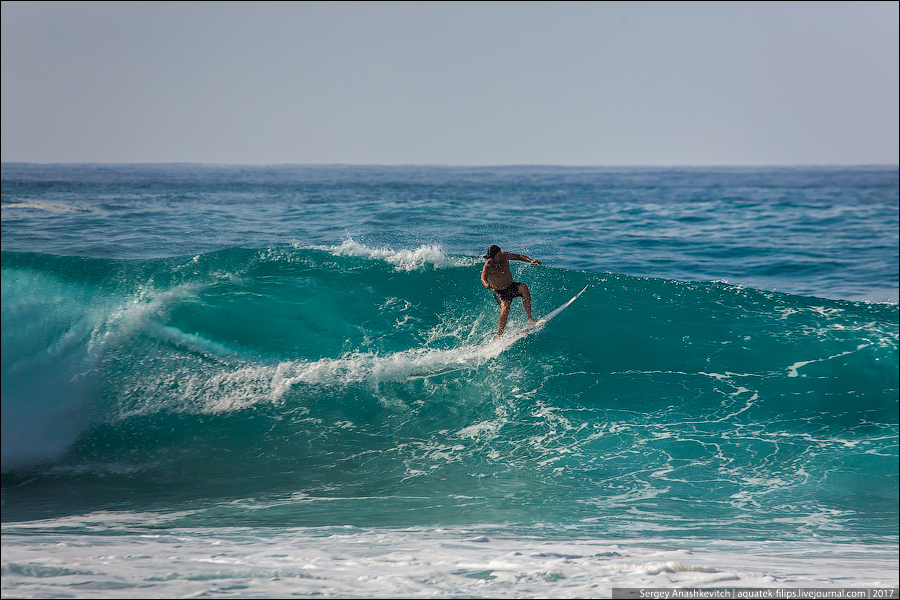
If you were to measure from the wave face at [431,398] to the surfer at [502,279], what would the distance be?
548 millimetres

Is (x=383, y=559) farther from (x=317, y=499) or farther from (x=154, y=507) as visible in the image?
(x=154, y=507)

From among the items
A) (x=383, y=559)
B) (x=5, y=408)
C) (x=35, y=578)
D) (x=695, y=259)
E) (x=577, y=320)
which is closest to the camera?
(x=35, y=578)

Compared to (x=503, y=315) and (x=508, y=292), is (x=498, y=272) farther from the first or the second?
(x=503, y=315)

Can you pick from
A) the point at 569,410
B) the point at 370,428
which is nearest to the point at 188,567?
the point at 370,428

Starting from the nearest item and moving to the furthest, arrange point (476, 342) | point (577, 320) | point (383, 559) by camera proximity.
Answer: point (383, 559)
point (476, 342)
point (577, 320)

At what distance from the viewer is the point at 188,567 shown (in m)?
4.58

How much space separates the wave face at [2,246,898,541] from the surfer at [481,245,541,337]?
0.55 metres

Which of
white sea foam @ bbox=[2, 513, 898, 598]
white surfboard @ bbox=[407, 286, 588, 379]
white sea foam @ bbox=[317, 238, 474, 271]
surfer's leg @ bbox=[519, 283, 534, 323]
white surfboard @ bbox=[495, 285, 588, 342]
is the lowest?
white sea foam @ bbox=[2, 513, 898, 598]

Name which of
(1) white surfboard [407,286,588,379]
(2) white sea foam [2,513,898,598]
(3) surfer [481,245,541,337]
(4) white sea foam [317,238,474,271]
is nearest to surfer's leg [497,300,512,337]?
(3) surfer [481,245,541,337]

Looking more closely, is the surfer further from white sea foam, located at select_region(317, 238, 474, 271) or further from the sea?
white sea foam, located at select_region(317, 238, 474, 271)

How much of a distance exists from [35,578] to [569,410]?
20.9 ft

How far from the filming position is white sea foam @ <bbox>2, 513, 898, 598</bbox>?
427 centimetres

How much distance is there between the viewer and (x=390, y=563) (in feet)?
15.8

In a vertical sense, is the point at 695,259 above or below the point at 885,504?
above
